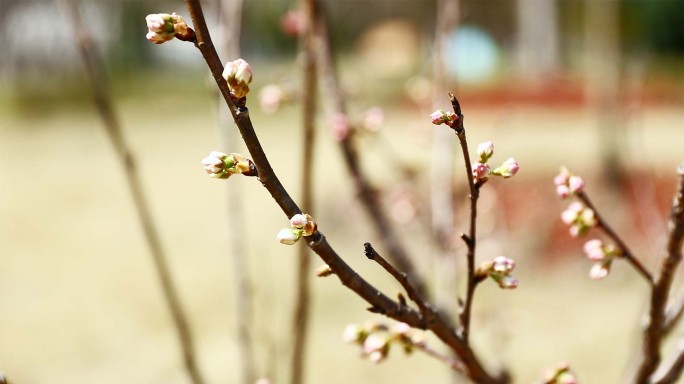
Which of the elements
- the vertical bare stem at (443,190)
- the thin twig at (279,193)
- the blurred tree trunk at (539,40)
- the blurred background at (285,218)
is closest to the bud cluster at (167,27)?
the thin twig at (279,193)

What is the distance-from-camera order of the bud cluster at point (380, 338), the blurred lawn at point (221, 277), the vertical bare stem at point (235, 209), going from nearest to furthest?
the bud cluster at point (380, 338)
the vertical bare stem at point (235, 209)
the blurred lawn at point (221, 277)

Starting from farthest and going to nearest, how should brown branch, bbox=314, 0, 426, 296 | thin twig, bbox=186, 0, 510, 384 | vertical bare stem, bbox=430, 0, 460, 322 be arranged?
vertical bare stem, bbox=430, 0, 460, 322, brown branch, bbox=314, 0, 426, 296, thin twig, bbox=186, 0, 510, 384

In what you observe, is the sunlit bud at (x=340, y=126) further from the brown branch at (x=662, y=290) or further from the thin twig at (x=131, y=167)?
the brown branch at (x=662, y=290)

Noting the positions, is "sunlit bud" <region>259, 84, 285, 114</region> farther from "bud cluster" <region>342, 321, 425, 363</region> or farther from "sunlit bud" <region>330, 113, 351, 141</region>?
"bud cluster" <region>342, 321, 425, 363</region>

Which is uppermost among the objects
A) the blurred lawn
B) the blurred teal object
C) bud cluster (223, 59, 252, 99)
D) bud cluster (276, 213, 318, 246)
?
bud cluster (223, 59, 252, 99)

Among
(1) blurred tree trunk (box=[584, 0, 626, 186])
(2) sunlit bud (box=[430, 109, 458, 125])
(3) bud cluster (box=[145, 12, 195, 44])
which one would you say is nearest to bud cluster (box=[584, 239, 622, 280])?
(2) sunlit bud (box=[430, 109, 458, 125])
